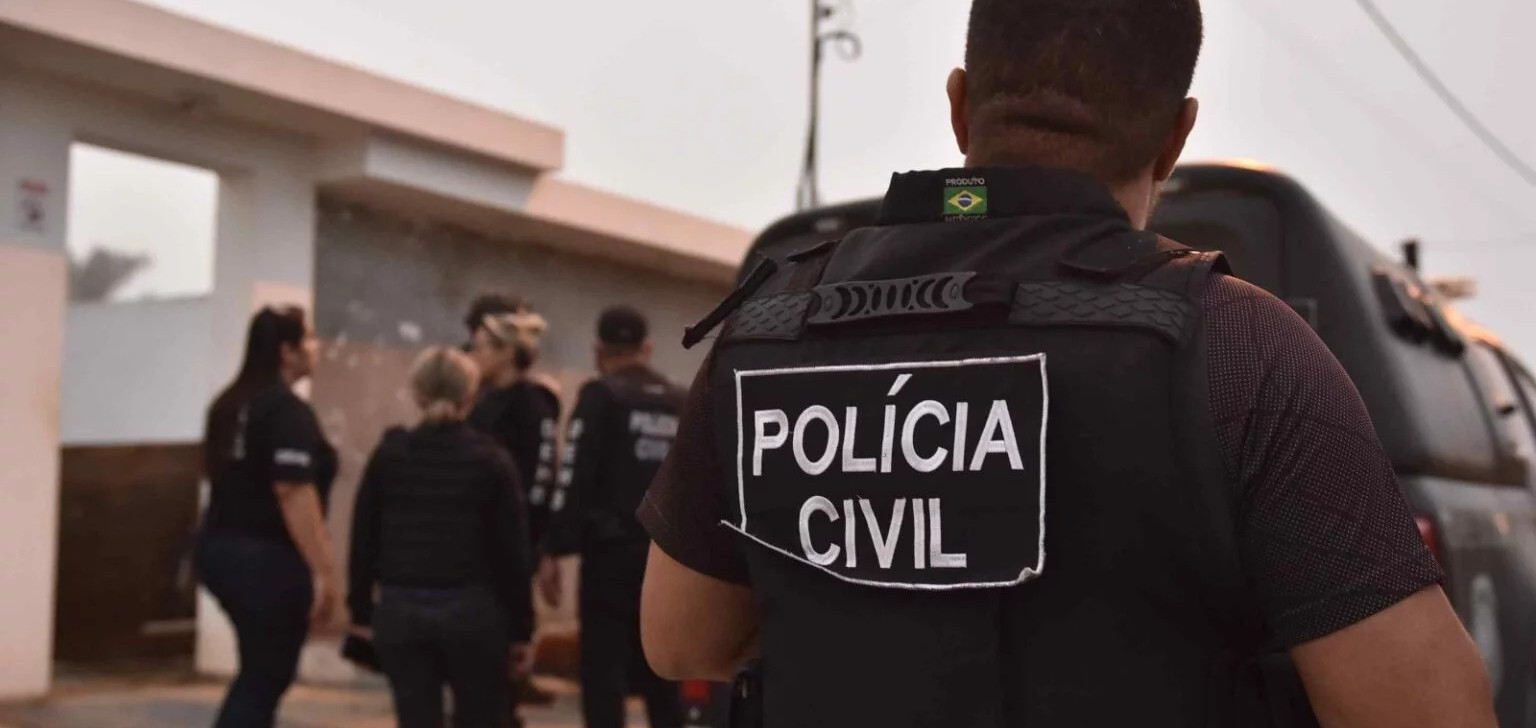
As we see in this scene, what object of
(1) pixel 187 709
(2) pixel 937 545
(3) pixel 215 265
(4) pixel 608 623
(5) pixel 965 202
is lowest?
(1) pixel 187 709

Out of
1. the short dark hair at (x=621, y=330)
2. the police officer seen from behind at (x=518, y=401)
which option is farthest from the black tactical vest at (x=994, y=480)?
the police officer seen from behind at (x=518, y=401)

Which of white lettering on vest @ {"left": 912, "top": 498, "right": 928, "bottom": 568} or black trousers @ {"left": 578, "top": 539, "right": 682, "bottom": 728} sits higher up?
white lettering on vest @ {"left": 912, "top": 498, "right": 928, "bottom": 568}

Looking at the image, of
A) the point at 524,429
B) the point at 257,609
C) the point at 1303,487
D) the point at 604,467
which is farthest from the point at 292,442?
the point at 1303,487

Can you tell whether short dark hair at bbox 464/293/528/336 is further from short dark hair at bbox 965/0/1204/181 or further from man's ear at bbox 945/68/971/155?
short dark hair at bbox 965/0/1204/181

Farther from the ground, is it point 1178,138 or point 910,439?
point 1178,138

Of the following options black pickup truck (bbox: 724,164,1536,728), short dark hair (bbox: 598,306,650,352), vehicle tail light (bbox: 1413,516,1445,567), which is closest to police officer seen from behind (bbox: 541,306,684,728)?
short dark hair (bbox: 598,306,650,352)

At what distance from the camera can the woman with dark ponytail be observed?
179 inches

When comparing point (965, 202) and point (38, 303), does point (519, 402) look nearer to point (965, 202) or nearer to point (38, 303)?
point (38, 303)

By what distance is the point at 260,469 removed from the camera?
4.68m

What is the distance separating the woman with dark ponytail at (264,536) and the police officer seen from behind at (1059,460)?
3.31 meters

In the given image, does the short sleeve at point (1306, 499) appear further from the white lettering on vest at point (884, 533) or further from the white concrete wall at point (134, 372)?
the white concrete wall at point (134, 372)

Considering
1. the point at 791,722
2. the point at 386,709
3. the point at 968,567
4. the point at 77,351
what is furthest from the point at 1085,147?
the point at 77,351

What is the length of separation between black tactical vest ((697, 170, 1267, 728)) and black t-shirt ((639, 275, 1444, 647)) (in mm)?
22

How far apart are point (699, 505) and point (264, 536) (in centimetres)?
338
